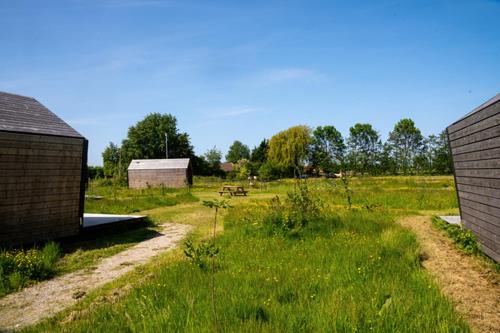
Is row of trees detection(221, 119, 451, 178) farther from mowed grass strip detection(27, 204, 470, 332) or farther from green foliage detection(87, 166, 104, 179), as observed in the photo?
mowed grass strip detection(27, 204, 470, 332)

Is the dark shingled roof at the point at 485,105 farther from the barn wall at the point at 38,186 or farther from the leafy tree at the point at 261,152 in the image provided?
the leafy tree at the point at 261,152

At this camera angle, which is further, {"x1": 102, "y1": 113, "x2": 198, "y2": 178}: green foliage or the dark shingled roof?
{"x1": 102, "y1": 113, "x2": 198, "y2": 178}: green foliage

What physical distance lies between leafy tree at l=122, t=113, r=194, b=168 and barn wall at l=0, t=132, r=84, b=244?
5916cm

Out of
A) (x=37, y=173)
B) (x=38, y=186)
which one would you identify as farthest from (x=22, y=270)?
(x=37, y=173)

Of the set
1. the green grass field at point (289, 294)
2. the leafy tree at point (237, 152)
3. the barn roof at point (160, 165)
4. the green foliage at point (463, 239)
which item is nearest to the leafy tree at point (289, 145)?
the barn roof at point (160, 165)

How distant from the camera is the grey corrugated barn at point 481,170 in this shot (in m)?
6.58

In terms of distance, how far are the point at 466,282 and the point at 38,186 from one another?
34.6ft

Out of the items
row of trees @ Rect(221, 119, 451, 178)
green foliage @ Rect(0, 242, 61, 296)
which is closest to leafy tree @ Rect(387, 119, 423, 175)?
row of trees @ Rect(221, 119, 451, 178)

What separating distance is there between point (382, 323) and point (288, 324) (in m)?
1.01

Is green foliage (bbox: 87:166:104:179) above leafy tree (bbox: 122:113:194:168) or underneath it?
underneath

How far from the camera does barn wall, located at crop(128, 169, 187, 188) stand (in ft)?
141

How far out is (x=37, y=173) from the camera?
10.0 m

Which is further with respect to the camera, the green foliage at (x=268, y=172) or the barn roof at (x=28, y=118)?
the green foliage at (x=268, y=172)

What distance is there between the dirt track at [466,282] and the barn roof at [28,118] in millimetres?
10463
